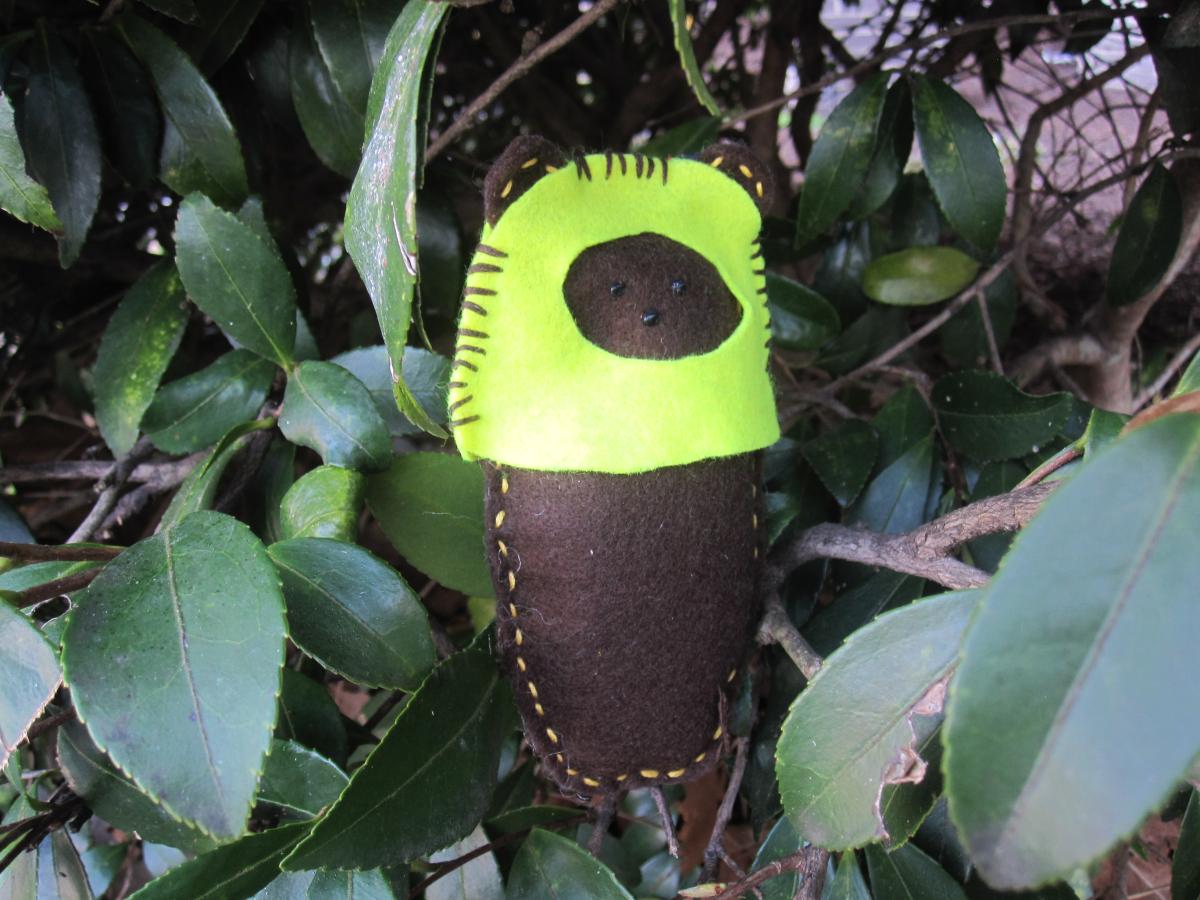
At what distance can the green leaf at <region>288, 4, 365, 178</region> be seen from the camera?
584mm

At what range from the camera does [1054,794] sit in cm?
22

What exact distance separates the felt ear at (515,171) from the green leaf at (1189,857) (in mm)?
498

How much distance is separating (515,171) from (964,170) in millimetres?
474

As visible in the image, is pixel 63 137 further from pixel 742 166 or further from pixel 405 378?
pixel 742 166

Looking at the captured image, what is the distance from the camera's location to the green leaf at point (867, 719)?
1.13ft

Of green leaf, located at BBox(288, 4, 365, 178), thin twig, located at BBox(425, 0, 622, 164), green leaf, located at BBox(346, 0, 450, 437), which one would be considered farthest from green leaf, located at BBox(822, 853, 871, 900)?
green leaf, located at BBox(288, 4, 365, 178)

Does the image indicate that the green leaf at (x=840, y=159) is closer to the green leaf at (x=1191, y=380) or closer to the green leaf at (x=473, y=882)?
the green leaf at (x=1191, y=380)

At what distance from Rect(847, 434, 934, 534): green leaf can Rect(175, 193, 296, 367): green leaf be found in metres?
0.44

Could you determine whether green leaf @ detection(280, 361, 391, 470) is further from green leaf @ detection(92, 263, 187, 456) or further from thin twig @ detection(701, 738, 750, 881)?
thin twig @ detection(701, 738, 750, 881)

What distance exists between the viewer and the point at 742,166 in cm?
45

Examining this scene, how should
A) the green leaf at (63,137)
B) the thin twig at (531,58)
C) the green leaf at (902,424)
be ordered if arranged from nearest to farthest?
the thin twig at (531,58), the green leaf at (63,137), the green leaf at (902,424)

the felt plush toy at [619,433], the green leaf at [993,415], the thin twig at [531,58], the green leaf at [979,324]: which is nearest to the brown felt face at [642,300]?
the felt plush toy at [619,433]

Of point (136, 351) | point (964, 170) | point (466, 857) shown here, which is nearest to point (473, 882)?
point (466, 857)

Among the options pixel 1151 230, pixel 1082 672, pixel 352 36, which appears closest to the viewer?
pixel 1082 672
